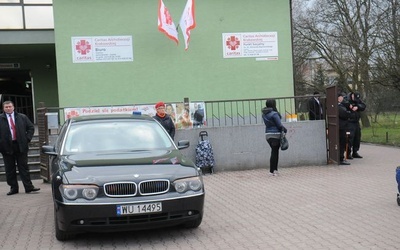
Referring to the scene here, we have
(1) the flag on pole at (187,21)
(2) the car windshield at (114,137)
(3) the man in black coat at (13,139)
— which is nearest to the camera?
(2) the car windshield at (114,137)

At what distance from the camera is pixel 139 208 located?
5137 millimetres

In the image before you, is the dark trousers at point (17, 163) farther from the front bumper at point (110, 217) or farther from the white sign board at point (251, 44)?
the white sign board at point (251, 44)

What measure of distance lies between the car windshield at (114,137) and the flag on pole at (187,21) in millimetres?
6793

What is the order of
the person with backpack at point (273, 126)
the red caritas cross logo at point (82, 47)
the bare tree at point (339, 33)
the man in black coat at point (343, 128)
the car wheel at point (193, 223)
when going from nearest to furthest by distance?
the car wheel at point (193, 223) < the person with backpack at point (273, 126) < the man in black coat at point (343, 128) < the red caritas cross logo at point (82, 47) < the bare tree at point (339, 33)

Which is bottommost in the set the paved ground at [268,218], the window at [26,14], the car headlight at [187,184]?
the paved ground at [268,218]

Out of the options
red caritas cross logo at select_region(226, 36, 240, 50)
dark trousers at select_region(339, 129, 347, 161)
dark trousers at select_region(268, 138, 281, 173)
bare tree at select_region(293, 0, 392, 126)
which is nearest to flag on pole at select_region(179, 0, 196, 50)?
red caritas cross logo at select_region(226, 36, 240, 50)

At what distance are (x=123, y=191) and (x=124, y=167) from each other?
0.36m

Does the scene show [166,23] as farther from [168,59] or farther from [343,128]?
[343,128]

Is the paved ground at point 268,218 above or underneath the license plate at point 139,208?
underneath

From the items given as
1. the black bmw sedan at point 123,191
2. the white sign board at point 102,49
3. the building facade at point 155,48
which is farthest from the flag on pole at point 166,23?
the black bmw sedan at point 123,191

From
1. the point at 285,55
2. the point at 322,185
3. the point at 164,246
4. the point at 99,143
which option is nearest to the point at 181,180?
the point at 164,246

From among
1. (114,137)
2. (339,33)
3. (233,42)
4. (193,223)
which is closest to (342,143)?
(233,42)

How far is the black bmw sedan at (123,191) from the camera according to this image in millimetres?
5102

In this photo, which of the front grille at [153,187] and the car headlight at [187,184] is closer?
the front grille at [153,187]
